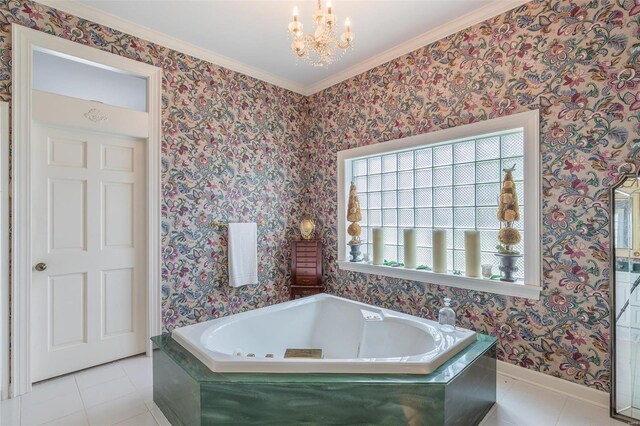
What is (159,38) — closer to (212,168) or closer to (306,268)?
(212,168)

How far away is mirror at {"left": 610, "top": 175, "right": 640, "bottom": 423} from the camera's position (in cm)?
181

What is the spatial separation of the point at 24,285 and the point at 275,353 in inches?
69.7

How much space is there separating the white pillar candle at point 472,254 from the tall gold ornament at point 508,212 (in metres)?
0.18

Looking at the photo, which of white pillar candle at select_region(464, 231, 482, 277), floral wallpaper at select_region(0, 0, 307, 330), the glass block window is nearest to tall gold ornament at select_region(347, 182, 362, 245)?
the glass block window

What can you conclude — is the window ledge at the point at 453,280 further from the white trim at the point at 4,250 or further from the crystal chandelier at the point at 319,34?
the white trim at the point at 4,250

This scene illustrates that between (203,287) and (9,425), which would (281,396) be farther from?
(203,287)

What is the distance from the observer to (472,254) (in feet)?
8.23

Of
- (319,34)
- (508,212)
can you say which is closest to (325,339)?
(508,212)

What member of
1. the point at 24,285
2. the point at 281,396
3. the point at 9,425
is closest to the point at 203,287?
the point at 24,285

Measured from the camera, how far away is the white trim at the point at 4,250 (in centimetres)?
208

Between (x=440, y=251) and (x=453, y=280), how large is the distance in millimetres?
259

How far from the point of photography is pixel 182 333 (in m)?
1.96

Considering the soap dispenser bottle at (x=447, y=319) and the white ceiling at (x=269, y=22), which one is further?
the white ceiling at (x=269, y=22)

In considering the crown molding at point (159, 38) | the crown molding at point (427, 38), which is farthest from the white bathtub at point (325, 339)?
the crown molding at point (159, 38)
